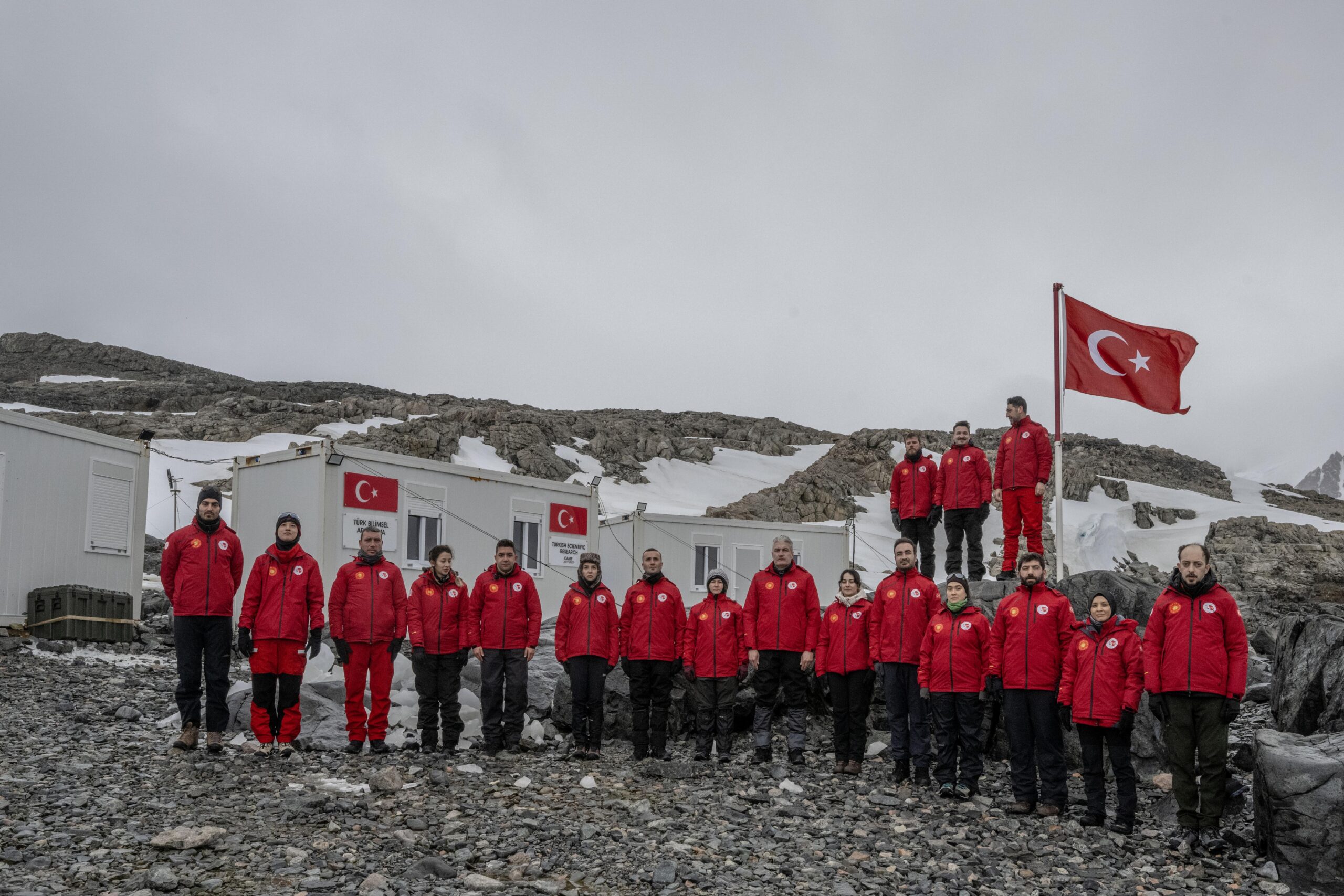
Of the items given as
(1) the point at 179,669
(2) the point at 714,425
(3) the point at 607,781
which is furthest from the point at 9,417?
(2) the point at 714,425

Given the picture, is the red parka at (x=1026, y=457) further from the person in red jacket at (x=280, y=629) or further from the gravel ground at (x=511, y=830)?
the person in red jacket at (x=280, y=629)

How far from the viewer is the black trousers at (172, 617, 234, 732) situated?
804 centimetres

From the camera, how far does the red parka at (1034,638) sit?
25.5 feet

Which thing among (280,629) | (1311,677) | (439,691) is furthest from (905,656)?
(280,629)

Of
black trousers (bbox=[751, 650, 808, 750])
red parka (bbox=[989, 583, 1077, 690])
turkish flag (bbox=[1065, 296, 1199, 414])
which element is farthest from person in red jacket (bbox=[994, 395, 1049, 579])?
black trousers (bbox=[751, 650, 808, 750])

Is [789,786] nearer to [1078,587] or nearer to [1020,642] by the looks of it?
[1020,642]

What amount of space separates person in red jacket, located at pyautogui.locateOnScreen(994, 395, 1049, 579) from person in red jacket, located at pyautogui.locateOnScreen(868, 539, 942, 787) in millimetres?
2555

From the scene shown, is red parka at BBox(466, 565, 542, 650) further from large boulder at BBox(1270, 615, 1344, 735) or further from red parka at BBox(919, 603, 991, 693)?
large boulder at BBox(1270, 615, 1344, 735)

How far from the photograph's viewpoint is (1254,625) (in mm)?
17625

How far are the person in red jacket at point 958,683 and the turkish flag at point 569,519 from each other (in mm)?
10468

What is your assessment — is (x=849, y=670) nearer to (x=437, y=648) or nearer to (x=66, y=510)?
(x=437, y=648)

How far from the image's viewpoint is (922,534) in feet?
38.1

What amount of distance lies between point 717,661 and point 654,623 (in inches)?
26.3

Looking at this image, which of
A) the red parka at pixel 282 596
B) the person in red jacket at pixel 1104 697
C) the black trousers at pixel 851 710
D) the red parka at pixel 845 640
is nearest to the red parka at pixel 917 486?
the red parka at pixel 845 640
